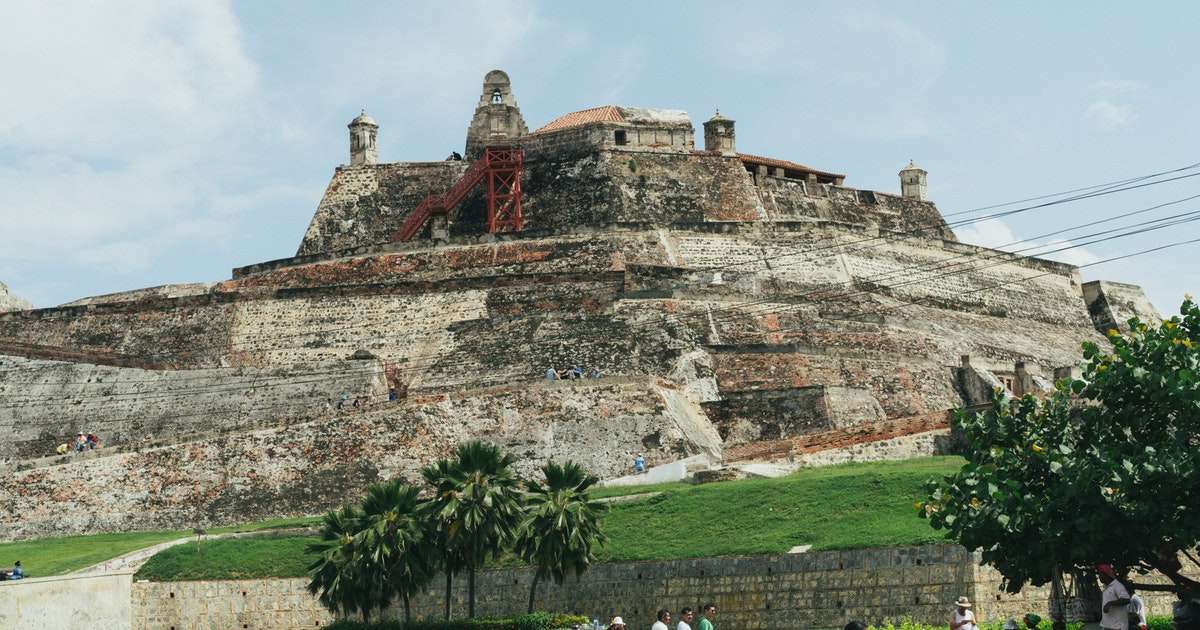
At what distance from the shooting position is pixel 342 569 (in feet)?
89.5

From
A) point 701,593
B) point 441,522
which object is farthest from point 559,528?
point 701,593

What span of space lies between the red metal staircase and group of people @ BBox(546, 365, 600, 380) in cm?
1186

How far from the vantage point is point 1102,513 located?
64.3ft

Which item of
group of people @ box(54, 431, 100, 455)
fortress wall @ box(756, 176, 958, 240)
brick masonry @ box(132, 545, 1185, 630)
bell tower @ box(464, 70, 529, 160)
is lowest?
brick masonry @ box(132, 545, 1185, 630)

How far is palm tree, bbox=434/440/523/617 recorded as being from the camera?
26688 millimetres

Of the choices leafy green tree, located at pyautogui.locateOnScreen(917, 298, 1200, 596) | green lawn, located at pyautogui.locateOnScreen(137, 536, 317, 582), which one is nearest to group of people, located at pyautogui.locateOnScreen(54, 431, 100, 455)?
green lawn, located at pyautogui.locateOnScreen(137, 536, 317, 582)

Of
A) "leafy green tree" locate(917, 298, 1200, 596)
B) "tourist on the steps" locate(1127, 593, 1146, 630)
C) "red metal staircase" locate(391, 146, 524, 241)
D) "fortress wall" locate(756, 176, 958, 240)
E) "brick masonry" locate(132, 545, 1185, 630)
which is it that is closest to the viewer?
"tourist on the steps" locate(1127, 593, 1146, 630)

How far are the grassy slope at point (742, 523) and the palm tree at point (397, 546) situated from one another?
3.16 metres

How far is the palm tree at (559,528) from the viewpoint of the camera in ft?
87.6

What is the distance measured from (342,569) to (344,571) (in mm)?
65

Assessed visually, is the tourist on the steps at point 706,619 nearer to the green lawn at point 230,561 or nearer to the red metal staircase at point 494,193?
the green lawn at point 230,561

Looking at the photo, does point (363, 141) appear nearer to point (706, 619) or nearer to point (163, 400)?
point (163, 400)

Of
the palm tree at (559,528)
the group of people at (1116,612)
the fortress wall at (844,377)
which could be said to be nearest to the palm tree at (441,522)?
the palm tree at (559,528)

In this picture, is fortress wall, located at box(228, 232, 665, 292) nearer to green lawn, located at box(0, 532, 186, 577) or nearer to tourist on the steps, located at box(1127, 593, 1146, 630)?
green lawn, located at box(0, 532, 186, 577)
